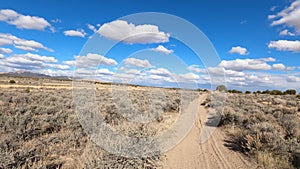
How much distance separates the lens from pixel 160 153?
6.50 m

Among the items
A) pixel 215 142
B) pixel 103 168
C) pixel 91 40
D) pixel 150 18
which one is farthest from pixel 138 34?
pixel 103 168

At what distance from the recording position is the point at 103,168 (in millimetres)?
5105

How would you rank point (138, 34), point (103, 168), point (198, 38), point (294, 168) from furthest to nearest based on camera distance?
1. point (138, 34)
2. point (198, 38)
3. point (294, 168)
4. point (103, 168)

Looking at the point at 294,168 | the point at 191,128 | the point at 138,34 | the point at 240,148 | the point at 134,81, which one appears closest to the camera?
the point at 294,168

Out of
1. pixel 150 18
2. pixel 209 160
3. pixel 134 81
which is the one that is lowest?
pixel 209 160

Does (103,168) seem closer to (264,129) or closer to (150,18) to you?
(264,129)

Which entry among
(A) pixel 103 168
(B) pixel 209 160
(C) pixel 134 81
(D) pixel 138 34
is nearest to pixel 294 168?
(B) pixel 209 160

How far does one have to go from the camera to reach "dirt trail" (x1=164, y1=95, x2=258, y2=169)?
677 centimetres

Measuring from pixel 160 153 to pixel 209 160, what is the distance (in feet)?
6.27

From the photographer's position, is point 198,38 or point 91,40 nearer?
point 91,40

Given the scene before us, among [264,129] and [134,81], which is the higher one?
[134,81]

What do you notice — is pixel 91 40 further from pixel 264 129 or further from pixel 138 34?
pixel 264 129

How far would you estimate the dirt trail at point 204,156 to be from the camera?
677 centimetres

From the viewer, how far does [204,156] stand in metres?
7.64
